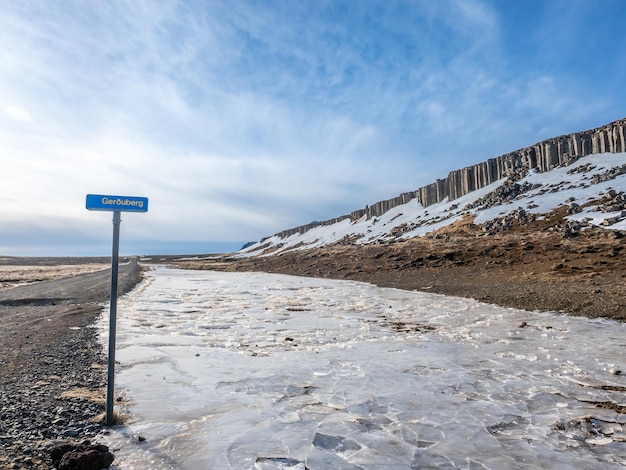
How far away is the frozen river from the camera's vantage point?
15.0ft

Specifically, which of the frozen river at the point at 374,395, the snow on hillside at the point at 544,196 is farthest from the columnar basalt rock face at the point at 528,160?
the frozen river at the point at 374,395

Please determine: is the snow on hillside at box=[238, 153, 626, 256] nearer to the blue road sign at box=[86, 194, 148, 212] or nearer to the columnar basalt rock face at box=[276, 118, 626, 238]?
the columnar basalt rock face at box=[276, 118, 626, 238]

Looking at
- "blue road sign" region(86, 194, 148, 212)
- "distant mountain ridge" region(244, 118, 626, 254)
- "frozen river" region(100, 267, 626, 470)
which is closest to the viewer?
"frozen river" region(100, 267, 626, 470)

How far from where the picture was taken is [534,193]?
44656 millimetres

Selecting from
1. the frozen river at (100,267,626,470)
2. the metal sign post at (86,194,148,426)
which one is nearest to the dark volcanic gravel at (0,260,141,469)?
the metal sign post at (86,194,148,426)

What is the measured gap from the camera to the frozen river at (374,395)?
4.58m

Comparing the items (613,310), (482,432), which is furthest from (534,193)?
(482,432)

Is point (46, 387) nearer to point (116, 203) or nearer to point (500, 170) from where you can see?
point (116, 203)

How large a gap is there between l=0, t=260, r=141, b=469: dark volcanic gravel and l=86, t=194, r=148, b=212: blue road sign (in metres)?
3.00

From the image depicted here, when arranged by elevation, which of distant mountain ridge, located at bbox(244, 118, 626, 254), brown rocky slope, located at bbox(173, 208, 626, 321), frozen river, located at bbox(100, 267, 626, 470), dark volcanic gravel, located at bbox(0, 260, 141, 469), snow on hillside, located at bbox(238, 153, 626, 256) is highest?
distant mountain ridge, located at bbox(244, 118, 626, 254)

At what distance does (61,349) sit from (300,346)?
615 cm

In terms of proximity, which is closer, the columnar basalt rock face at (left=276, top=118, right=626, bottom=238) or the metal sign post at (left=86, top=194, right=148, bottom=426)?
the metal sign post at (left=86, top=194, right=148, bottom=426)

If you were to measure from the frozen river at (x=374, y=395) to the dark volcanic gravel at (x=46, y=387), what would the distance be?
0.58 meters

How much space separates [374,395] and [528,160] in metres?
60.2
